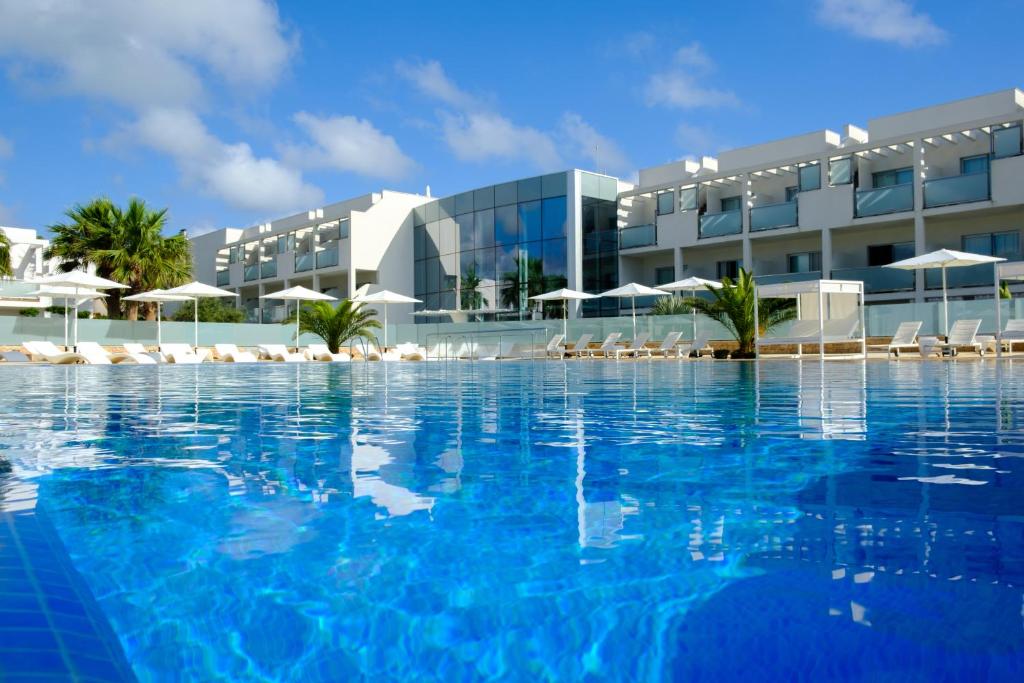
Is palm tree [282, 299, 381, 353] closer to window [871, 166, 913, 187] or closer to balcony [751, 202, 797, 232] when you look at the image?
balcony [751, 202, 797, 232]

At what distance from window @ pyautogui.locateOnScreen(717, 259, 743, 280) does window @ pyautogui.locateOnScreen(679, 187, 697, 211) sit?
2.74 m

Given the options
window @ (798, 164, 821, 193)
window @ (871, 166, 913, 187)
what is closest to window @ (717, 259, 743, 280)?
window @ (798, 164, 821, 193)

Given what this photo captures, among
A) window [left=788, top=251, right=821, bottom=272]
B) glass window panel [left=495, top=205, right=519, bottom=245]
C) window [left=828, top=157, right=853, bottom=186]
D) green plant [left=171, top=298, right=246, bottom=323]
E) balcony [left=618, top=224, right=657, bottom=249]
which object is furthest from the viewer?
green plant [left=171, top=298, right=246, bottom=323]

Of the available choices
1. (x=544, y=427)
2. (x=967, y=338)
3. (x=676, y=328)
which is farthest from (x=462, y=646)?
(x=676, y=328)

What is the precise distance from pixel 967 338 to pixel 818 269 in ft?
37.8

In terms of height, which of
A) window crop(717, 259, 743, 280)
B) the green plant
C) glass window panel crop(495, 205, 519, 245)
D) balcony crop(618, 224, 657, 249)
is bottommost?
the green plant

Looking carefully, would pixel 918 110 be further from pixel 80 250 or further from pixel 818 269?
pixel 80 250

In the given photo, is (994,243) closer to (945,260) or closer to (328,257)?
(945,260)

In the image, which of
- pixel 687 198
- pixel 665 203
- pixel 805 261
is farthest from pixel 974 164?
pixel 665 203

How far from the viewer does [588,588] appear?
205 cm

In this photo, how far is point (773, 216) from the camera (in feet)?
94.3

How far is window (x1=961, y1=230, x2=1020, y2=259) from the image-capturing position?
83.5ft

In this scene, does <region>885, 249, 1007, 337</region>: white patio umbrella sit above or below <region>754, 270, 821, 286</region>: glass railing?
below

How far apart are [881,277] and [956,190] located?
11.5 feet
